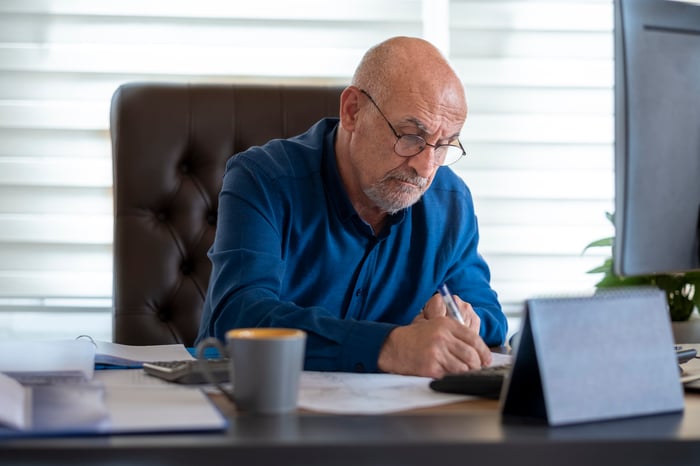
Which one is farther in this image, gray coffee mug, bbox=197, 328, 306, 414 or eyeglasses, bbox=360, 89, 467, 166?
eyeglasses, bbox=360, 89, 467, 166

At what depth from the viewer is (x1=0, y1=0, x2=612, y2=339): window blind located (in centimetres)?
231

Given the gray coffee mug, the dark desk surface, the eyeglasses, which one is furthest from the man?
the dark desk surface

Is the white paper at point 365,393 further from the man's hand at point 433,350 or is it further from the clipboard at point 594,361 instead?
the clipboard at point 594,361

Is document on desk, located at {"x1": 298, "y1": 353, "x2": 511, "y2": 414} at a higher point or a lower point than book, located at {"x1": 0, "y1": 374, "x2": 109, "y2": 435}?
lower

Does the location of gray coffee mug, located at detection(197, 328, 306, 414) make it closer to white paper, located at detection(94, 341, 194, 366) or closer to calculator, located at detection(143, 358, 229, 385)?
calculator, located at detection(143, 358, 229, 385)

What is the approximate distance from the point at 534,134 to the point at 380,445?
72.0 inches

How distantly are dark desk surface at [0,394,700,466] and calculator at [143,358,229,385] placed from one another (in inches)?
8.8

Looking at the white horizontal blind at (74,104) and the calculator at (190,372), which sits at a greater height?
the white horizontal blind at (74,104)

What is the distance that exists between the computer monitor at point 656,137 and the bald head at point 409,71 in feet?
2.03

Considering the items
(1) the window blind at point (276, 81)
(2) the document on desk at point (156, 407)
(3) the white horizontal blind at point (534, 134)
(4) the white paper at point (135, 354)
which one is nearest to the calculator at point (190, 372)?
(2) the document on desk at point (156, 407)

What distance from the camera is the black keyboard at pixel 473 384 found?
3.42 feet

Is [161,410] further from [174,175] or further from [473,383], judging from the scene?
[174,175]

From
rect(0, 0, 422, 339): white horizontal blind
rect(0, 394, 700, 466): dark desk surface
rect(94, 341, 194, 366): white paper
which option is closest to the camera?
rect(0, 394, 700, 466): dark desk surface

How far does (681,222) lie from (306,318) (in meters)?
0.52
